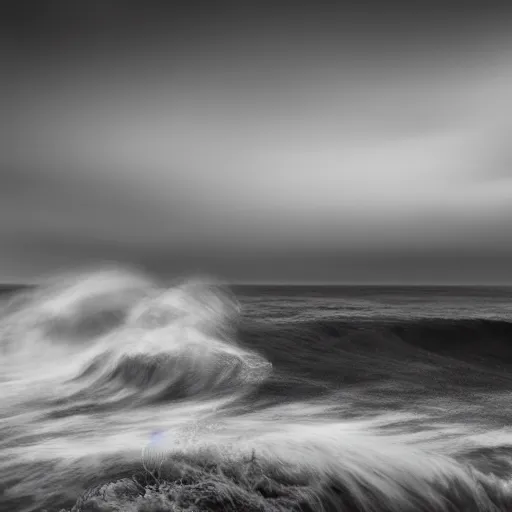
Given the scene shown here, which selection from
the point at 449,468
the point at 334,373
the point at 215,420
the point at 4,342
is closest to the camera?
the point at 449,468

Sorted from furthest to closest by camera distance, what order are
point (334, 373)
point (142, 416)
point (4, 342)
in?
1. point (4, 342)
2. point (334, 373)
3. point (142, 416)

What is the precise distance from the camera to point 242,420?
549cm

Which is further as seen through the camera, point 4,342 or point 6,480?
point 4,342

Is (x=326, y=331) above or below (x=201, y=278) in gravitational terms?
below

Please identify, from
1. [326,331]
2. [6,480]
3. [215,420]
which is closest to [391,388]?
[215,420]

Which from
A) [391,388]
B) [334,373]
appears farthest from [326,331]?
[391,388]

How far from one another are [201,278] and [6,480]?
2024cm

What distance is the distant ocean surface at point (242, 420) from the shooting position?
348 cm

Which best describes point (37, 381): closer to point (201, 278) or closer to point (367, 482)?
point (367, 482)

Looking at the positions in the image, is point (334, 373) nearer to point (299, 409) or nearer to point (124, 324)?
point (299, 409)

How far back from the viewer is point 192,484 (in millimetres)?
3285

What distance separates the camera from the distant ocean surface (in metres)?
3.48

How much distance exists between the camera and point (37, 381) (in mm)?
8531

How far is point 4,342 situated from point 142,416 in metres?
8.85
